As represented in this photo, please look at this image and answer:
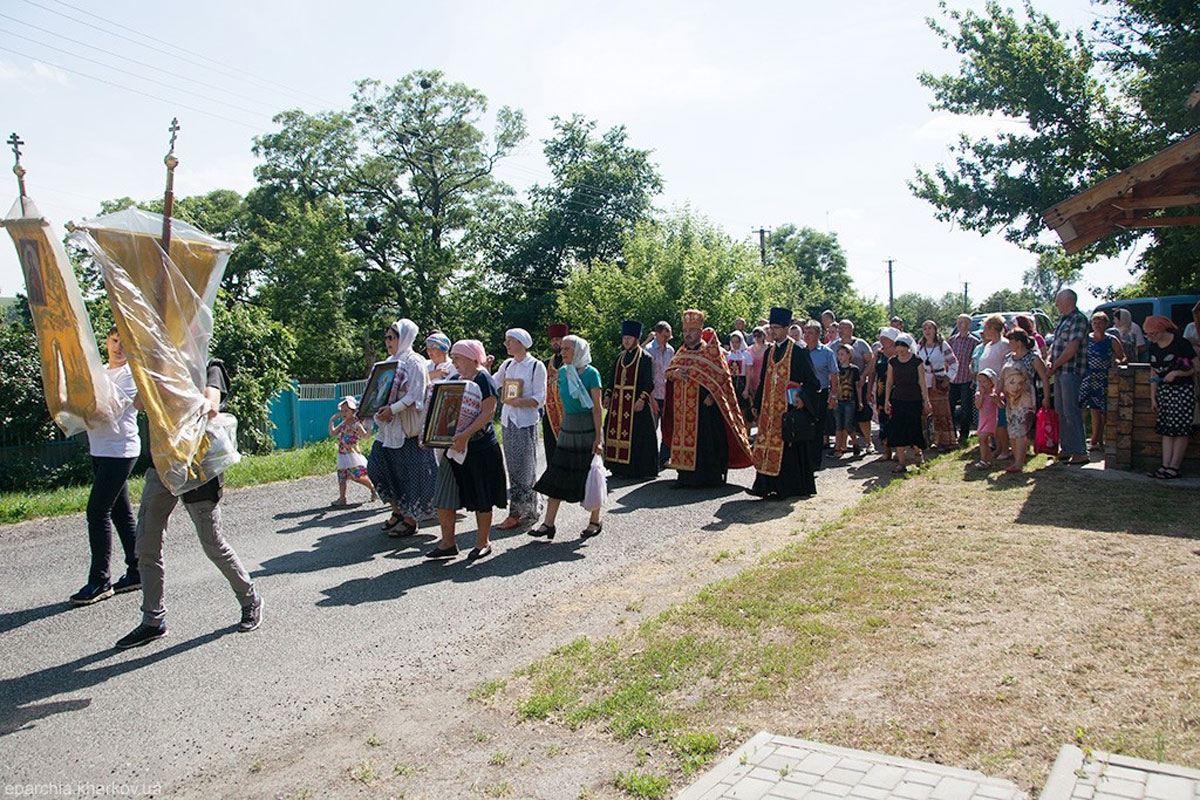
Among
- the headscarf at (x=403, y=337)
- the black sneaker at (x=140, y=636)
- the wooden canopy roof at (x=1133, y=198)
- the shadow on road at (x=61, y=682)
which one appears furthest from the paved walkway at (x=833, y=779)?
the wooden canopy roof at (x=1133, y=198)

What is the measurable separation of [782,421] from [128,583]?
661 cm

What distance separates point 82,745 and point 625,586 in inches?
144

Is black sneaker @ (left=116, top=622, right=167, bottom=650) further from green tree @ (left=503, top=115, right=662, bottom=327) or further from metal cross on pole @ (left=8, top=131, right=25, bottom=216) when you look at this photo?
green tree @ (left=503, top=115, right=662, bottom=327)

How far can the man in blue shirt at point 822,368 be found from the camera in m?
11.8

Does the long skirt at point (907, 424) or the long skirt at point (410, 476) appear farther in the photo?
the long skirt at point (907, 424)

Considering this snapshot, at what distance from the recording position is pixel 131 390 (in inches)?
268

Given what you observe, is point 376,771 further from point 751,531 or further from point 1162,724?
point 751,531

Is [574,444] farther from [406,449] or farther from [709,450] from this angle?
[709,450]

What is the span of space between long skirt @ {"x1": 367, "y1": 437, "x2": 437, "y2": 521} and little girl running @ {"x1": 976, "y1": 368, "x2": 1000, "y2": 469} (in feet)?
22.1

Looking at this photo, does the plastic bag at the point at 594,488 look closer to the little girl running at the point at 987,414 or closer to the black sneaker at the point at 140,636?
A: the black sneaker at the point at 140,636

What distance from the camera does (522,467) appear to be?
349 inches

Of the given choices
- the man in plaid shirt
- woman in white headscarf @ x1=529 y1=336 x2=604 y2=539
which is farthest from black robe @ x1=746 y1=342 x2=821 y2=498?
the man in plaid shirt

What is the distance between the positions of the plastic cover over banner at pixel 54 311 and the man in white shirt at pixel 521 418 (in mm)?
3362

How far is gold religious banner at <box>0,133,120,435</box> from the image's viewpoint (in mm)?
5398
